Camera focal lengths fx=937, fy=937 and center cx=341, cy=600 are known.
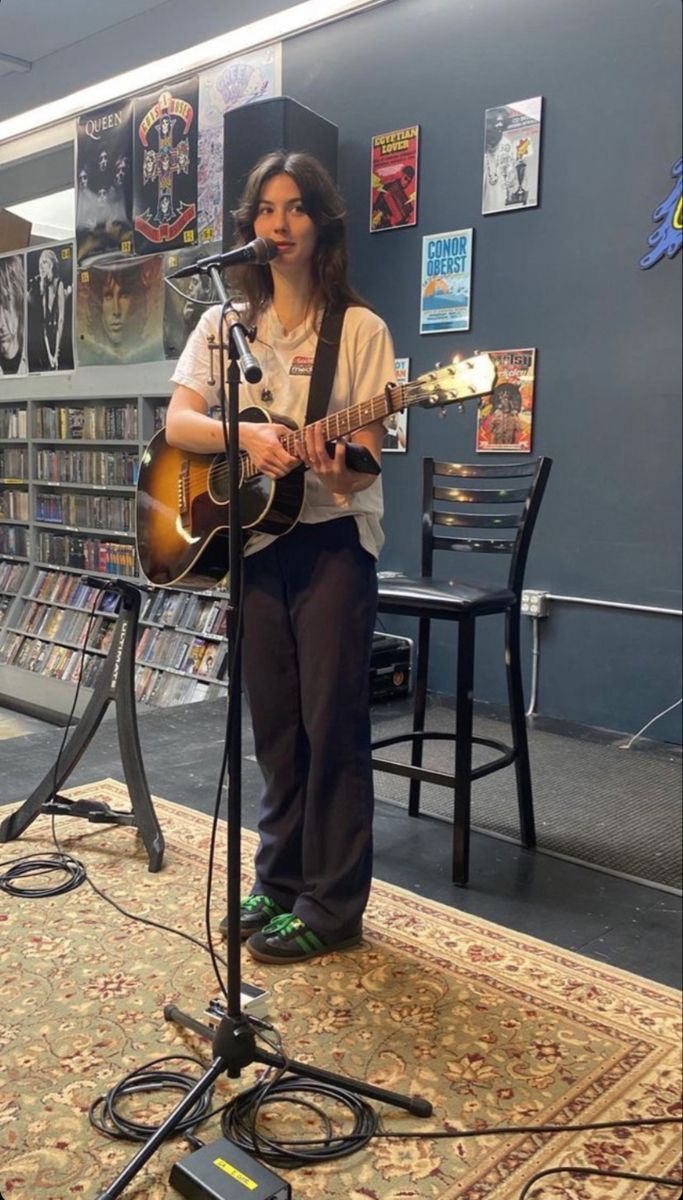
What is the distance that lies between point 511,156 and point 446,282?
1192 mm

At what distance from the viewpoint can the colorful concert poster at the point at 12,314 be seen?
1877 millimetres

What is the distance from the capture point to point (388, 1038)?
1270mm

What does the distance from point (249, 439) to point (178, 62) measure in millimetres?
649

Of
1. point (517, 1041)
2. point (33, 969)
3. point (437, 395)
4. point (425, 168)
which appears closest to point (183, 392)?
point (437, 395)

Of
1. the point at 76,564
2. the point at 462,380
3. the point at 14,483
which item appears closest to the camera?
the point at 462,380

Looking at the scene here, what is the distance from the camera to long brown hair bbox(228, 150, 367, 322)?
137cm

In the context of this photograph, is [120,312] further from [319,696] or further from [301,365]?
[319,696]

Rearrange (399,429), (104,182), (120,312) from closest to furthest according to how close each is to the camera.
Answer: (104,182) → (120,312) → (399,429)

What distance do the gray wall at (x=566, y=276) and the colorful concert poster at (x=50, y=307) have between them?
718 mm

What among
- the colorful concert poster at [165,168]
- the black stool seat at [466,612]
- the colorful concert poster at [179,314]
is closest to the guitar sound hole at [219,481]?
the black stool seat at [466,612]

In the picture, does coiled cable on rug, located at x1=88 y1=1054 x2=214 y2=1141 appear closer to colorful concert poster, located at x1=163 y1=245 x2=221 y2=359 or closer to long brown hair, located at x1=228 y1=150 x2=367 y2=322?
long brown hair, located at x1=228 y1=150 x2=367 y2=322

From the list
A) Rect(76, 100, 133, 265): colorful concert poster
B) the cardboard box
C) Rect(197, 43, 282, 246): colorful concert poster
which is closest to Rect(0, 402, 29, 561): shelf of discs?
Rect(197, 43, 282, 246): colorful concert poster

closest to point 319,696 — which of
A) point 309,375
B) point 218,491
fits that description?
point 218,491

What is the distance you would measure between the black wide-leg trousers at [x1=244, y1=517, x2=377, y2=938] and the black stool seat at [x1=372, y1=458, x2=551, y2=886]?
1.14ft
